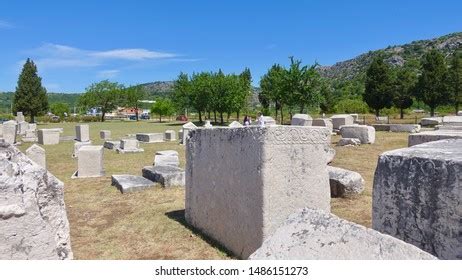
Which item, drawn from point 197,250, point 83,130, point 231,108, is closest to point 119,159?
point 83,130

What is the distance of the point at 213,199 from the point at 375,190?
2.86 meters

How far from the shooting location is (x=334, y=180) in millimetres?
8500

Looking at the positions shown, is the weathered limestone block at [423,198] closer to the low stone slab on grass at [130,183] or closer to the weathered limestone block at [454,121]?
the low stone slab on grass at [130,183]

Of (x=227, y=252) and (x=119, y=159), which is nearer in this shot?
(x=227, y=252)

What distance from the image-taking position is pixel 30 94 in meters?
55.0

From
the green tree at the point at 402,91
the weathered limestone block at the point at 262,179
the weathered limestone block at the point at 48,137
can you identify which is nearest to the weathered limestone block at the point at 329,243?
the weathered limestone block at the point at 262,179

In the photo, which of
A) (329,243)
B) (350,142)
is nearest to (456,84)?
(350,142)

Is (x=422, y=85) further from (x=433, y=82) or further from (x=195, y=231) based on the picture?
(x=195, y=231)

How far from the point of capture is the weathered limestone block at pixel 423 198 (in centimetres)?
310

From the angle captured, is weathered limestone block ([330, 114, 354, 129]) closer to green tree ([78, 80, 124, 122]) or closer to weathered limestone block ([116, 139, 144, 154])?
weathered limestone block ([116, 139, 144, 154])

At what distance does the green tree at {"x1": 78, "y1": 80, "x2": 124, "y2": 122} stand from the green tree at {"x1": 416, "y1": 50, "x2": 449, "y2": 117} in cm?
5082

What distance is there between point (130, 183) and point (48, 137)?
15309mm

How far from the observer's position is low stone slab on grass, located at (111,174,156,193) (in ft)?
30.6
